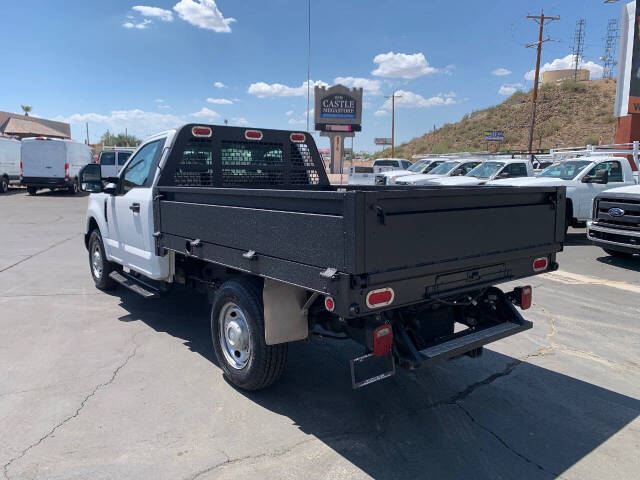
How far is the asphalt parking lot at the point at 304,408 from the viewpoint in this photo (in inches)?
122

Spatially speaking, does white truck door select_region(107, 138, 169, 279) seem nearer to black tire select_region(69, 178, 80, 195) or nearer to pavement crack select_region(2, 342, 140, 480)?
pavement crack select_region(2, 342, 140, 480)

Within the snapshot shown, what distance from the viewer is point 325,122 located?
145ft

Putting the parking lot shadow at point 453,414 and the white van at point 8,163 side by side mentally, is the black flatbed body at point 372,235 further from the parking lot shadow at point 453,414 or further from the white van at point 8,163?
the white van at point 8,163

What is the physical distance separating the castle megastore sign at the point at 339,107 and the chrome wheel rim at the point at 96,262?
1542 inches

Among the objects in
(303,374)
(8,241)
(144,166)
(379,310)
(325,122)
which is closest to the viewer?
(379,310)

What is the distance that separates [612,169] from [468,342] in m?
11.0

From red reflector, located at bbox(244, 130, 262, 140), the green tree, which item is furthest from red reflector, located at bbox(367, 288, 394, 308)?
the green tree

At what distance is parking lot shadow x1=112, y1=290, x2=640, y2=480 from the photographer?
3.15 meters

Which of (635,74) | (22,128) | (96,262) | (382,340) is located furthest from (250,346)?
(22,128)

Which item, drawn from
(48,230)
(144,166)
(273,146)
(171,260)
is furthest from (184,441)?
(48,230)

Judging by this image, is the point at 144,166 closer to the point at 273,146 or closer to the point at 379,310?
the point at 273,146

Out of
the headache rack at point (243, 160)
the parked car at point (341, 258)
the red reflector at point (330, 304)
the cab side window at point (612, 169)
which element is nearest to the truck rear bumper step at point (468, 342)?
the parked car at point (341, 258)

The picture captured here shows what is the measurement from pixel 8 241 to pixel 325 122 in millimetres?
35385

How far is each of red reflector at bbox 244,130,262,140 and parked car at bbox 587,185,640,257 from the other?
277 inches
